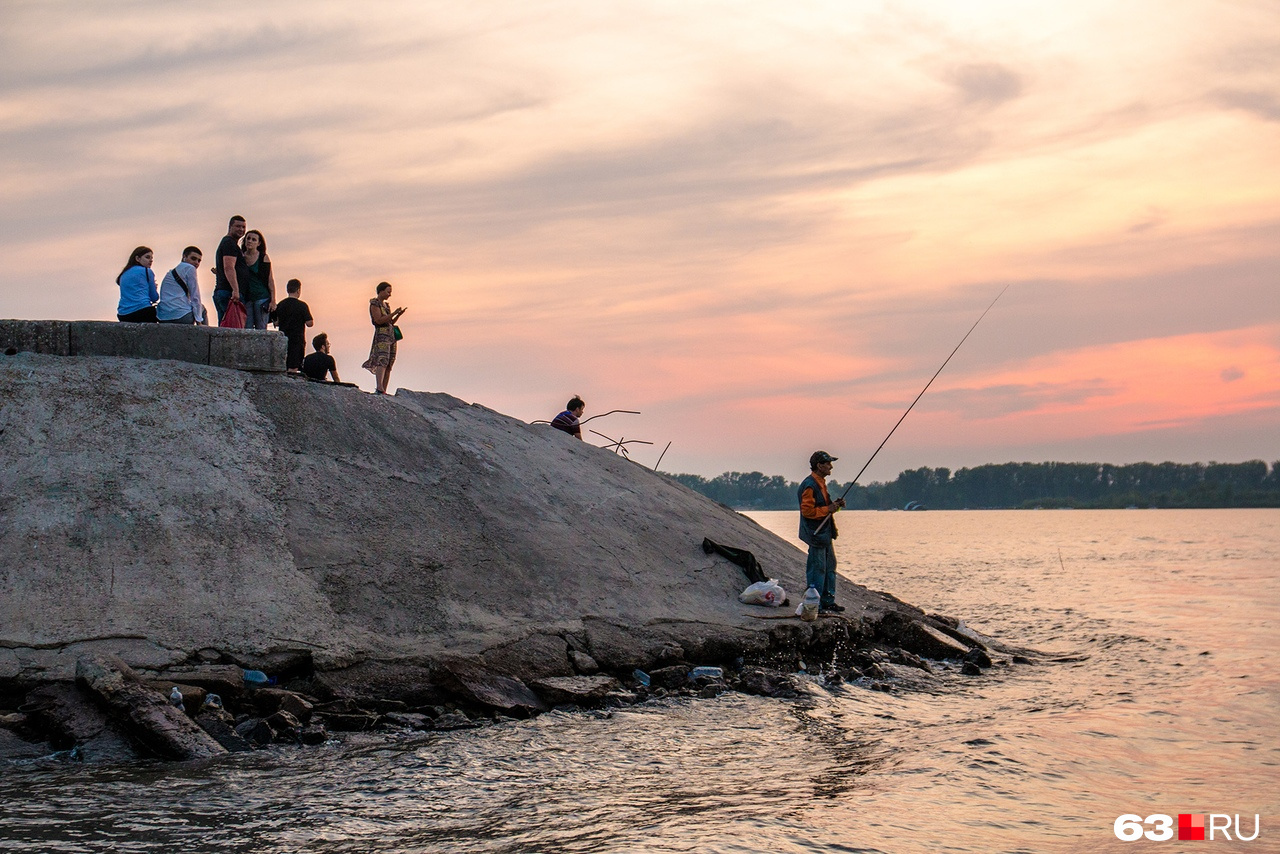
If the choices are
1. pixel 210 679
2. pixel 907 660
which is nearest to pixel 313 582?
pixel 210 679

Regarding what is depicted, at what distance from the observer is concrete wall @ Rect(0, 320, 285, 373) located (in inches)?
427

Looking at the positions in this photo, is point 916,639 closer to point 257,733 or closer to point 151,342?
point 257,733

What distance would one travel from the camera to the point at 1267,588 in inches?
1142

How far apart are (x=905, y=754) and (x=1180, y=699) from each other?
4742 millimetres

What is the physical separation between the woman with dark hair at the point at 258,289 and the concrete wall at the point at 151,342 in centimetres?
91

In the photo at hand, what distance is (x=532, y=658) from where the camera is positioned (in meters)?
9.91

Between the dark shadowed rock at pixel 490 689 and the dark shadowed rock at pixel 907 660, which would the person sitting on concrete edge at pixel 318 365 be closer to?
the dark shadowed rock at pixel 490 689

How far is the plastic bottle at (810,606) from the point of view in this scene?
1181 centimetres

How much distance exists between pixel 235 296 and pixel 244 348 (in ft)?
3.15

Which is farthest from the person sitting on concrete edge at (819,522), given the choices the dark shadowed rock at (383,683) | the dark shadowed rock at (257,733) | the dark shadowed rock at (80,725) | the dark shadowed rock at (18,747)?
the dark shadowed rock at (18,747)

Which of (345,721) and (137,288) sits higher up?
(137,288)

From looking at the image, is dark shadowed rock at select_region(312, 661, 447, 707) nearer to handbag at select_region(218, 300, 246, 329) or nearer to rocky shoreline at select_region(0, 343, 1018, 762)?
rocky shoreline at select_region(0, 343, 1018, 762)

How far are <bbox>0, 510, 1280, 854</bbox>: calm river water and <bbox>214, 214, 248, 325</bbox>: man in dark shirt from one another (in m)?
5.89

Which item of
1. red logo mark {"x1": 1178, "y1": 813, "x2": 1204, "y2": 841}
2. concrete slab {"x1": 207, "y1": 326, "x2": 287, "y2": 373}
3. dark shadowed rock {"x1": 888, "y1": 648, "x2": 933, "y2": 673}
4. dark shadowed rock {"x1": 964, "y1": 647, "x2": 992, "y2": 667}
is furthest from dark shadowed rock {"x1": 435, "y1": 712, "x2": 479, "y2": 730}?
dark shadowed rock {"x1": 964, "y1": 647, "x2": 992, "y2": 667}
